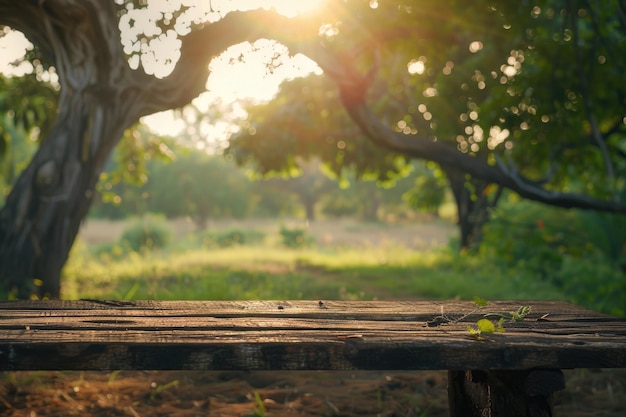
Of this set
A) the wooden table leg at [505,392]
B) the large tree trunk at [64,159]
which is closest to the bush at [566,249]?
the large tree trunk at [64,159]

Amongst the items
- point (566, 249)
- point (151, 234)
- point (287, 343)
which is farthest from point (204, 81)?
point (151, 234)

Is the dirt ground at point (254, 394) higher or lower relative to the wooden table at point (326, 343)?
lower

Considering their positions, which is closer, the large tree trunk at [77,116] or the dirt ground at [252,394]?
the dirt ground at [252,394]

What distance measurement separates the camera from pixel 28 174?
22.6 feet

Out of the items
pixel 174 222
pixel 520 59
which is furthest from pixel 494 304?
pixel 174 222

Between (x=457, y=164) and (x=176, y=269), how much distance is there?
22.0 ft

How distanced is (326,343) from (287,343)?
5.7 inches

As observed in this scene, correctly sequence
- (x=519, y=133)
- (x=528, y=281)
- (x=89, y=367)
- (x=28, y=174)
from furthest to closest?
(x=528, y=281)
(x=519, y=133)
(x=28, y=174)
(x=89, y=367)

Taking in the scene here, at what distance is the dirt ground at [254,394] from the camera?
171 inches

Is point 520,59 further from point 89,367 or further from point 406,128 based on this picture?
point 89,367

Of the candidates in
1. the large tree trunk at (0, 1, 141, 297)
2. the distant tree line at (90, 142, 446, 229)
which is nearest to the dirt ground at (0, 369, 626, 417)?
the large tree trunk at (0, 1, 141, 297)

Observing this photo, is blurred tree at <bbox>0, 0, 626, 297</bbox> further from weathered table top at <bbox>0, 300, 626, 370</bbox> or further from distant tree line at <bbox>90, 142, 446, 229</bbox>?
distant tree line at <bbox>90, 142, 446, 229</bbox>

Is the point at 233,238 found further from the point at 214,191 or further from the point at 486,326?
the point at 486,326

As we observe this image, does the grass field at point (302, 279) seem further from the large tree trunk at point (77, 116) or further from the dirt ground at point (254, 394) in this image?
the dirt ground at point (254, 394)
